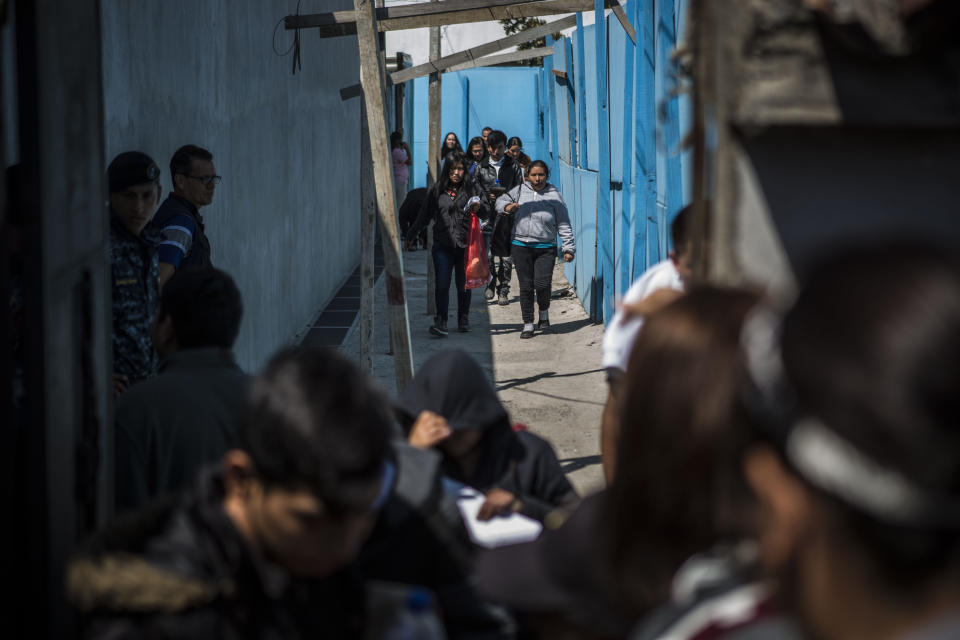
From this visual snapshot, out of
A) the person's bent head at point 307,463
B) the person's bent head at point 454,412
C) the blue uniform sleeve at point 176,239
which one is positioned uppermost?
the blue uniform sleeve at point 176,239

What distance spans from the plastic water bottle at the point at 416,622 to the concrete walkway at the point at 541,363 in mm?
3946

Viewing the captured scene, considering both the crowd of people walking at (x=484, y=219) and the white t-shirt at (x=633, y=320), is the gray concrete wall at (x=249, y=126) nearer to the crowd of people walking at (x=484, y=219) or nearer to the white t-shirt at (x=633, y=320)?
the crowd of people walking at (x=484, y=219)

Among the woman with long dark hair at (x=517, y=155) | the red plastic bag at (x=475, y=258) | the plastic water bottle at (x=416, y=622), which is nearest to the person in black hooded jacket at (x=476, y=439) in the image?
the plastic water bottle at (x=416, y=622)

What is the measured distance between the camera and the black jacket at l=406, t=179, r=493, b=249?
10094mm

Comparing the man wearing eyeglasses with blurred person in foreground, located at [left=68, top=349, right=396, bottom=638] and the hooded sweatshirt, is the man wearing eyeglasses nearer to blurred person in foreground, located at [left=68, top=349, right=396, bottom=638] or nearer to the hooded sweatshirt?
blurred person in foreground, located at [left=68, top=349, right=396, bottom=638]

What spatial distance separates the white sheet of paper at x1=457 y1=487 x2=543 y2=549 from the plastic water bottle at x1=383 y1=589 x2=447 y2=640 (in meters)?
0.77

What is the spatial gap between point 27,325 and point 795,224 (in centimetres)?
133

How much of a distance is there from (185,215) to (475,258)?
5.78 metres

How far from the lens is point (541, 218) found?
10.2m

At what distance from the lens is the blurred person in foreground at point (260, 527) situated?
144 cm

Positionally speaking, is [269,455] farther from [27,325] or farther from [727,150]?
[727,150]

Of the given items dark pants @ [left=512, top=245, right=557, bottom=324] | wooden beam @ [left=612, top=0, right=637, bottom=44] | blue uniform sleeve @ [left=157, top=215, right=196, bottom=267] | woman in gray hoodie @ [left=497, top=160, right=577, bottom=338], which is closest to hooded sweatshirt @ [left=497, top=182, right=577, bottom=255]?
woman in gray hoodie @ [left=497, top=160, right=577, bottom=338]

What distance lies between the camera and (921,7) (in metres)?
1.32

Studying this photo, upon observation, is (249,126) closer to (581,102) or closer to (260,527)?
(581,102)
